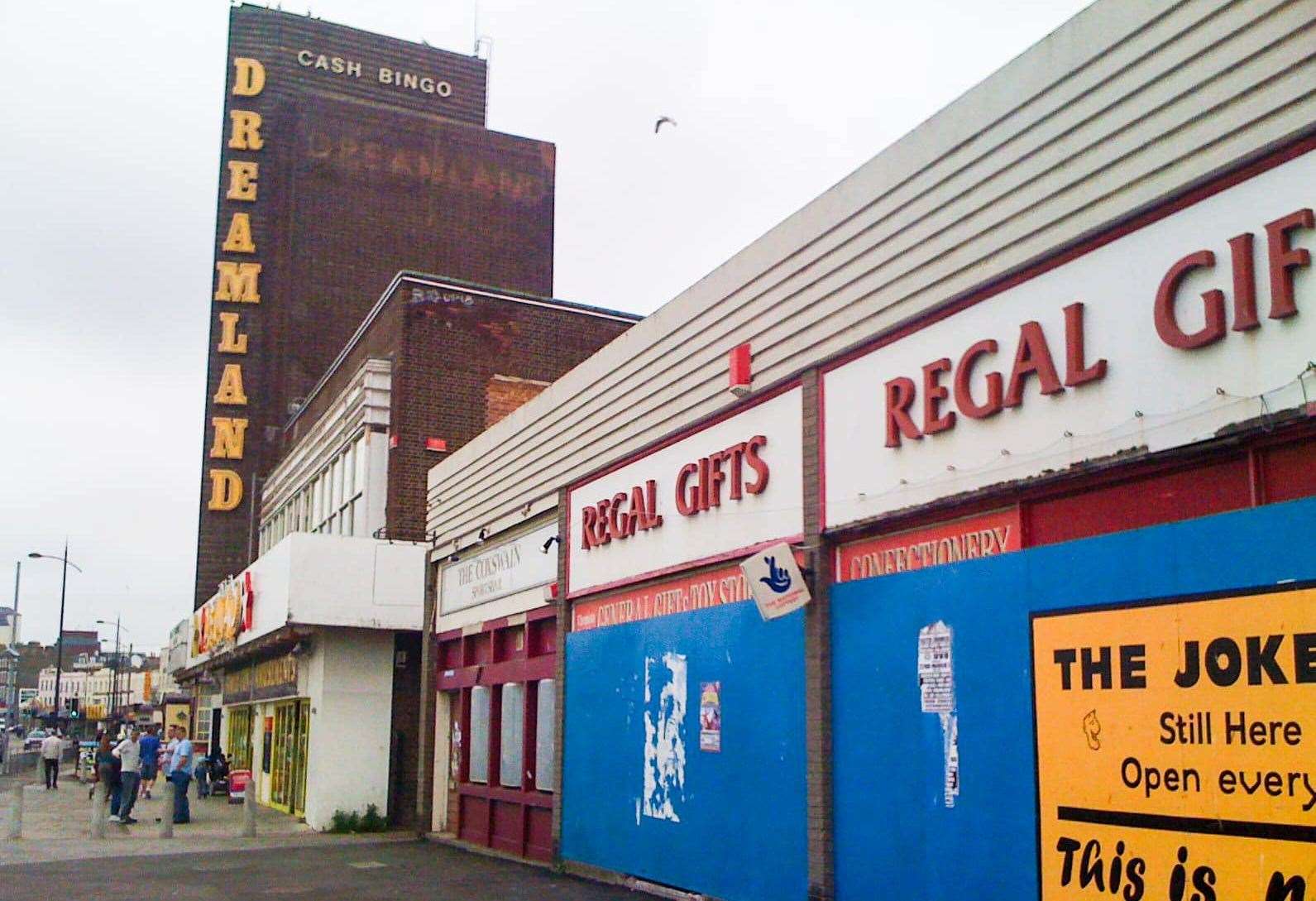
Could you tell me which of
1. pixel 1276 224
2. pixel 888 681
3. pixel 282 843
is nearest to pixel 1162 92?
pixel 1276 224

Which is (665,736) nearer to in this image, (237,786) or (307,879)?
(307,879)

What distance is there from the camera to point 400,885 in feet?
48.9

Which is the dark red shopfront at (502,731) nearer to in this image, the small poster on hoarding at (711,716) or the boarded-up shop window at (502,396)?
the small poster on hoarding at (711,716)

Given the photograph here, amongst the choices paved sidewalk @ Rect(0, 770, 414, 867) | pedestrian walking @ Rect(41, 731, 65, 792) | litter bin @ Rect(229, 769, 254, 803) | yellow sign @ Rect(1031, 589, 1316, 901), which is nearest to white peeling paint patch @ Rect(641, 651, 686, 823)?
yellow sign @ Rect(1031, 589, 1316, 901)

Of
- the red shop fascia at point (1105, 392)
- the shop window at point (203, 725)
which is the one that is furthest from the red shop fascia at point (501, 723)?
the shop window at point (203, 725)

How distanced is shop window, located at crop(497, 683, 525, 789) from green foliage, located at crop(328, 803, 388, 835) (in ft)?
16.8

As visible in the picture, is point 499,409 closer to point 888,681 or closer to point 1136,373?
point 888,681

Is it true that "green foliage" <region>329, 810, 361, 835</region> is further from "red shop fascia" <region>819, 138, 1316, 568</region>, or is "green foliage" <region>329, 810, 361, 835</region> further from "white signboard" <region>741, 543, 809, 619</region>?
"red shop fascia" <region>819, 138, 1316, 568</region>

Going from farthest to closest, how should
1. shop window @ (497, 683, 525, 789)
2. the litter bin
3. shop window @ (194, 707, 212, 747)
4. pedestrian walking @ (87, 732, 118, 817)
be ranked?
shop window @ (194, 707, 212, 747) → the litter bin → pedestrian walking @ (87, 732, 118, 817) → shop window @ (497, 683, 525, 789)

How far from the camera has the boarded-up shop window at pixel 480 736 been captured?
19031 mm

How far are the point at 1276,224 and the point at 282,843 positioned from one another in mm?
17661

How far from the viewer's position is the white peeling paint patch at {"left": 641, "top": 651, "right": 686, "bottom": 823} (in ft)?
43.3

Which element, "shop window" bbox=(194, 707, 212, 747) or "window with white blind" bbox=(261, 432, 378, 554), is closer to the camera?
"window with white blind" bbox=(261, 432, 378, 554)

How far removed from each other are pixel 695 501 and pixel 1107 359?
5846 millimetres
